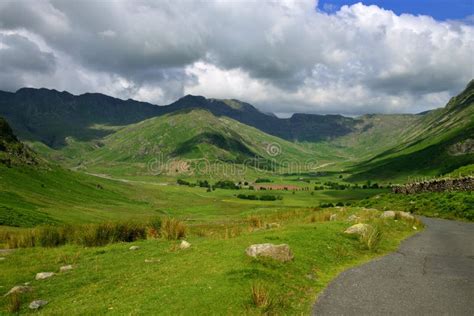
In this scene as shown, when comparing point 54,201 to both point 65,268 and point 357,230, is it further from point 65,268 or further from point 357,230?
point 357,230

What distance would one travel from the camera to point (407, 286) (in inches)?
728

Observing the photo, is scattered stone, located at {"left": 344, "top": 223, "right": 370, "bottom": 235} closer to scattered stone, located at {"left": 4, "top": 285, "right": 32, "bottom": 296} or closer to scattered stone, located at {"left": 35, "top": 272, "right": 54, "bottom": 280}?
scattered stone, located at {"left": 35, "top": 272, "right": 54, "bottom": 280}

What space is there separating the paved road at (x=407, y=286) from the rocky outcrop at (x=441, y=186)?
3967 centimetres

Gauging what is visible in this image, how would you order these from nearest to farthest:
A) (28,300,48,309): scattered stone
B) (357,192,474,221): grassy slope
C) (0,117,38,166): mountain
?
(28,300,48,309): scattered stone < (357,192,474,221): grassy slope < (0,117,38,166): mountain

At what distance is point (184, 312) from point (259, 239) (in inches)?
479

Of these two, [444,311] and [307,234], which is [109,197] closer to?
[307,234]

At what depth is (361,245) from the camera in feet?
86.8

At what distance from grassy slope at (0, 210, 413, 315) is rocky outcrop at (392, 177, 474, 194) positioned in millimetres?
41339

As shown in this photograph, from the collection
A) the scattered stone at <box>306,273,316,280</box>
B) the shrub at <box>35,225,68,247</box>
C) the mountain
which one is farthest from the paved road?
the mountain

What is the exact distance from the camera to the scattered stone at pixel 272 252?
65.4ft

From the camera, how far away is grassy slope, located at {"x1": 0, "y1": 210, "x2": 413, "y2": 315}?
15.1 metres

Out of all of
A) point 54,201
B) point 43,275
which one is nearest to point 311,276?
point 43,275

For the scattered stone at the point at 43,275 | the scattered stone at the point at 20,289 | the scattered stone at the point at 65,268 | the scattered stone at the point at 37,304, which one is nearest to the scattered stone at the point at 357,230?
the scattered stone at the point at 65,268

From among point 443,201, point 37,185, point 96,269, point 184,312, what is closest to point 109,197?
point 37,185
